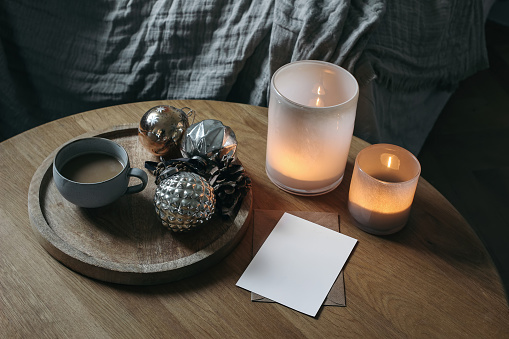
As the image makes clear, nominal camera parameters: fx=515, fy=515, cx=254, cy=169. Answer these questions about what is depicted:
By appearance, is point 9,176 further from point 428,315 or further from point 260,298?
point 428,315

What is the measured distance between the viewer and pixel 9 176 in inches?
28.6

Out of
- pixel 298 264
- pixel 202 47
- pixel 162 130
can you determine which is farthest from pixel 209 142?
pixel 202 47

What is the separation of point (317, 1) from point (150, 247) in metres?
0.56

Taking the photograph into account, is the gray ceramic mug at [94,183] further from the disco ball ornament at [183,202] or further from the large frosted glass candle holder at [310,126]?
the large frosted glass candle holder at [310,126]

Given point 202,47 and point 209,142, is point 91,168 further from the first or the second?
point 202,47

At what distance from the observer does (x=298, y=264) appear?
0.64m

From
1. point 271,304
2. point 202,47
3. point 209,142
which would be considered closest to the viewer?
point 271,304

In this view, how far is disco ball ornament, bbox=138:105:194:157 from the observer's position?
0.74m

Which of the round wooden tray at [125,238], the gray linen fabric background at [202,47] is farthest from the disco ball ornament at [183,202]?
the gray linen fabric background at [202,47]

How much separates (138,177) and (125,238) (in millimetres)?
78

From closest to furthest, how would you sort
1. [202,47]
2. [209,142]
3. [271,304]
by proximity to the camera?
1. [271,304]
2. [209,142]
3. [202,47]

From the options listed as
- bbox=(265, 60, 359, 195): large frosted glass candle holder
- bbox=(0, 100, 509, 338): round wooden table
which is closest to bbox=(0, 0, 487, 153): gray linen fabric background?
bbox=(265, 60, 359, 195): large frosted glass candle holder

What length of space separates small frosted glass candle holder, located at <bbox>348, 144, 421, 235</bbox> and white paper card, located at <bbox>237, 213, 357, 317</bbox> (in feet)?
0.13

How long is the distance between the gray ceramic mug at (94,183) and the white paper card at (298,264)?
0.19 meters
